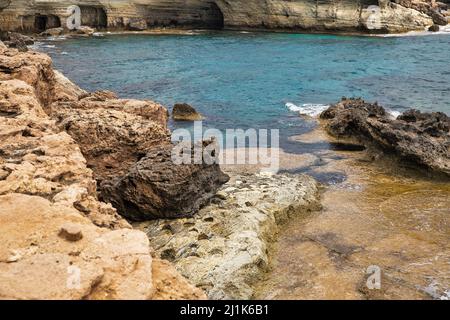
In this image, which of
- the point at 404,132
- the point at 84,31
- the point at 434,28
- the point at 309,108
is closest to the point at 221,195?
the point at 404,132

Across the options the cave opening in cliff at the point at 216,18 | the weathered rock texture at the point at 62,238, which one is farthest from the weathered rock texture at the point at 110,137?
the cave opening in cliff at the point at 216,18

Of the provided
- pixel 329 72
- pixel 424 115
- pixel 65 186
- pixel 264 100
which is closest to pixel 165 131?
pixel 65 186

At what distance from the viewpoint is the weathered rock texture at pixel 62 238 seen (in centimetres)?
445

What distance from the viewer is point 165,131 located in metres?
10.8

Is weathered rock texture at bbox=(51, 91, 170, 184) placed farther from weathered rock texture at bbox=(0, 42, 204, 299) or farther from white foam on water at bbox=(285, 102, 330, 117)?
white foam on water at bbox=(285, 102, 330, 117)

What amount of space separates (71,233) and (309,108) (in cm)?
1805

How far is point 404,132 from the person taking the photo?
14.4 m

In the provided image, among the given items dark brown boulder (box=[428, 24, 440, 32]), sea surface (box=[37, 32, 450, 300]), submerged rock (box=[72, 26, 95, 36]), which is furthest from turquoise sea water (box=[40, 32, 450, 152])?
dark brown boulder (box=[428, 24, 440, 32])

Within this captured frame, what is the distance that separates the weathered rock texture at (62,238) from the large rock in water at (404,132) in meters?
9.23

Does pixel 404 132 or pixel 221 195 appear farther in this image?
pixel 404 132

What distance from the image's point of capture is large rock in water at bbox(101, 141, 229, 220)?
871cm

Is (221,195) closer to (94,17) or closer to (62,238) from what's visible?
(62,238)

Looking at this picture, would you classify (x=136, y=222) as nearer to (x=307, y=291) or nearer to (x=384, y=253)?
(x=307, y=291)
